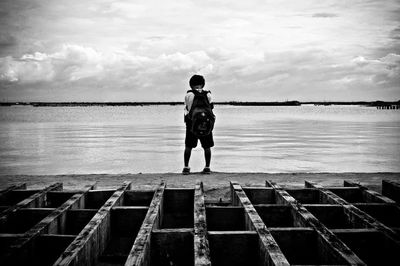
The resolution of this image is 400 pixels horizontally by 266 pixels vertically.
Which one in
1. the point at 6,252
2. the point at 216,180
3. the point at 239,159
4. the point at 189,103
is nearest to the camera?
the point at 6,252

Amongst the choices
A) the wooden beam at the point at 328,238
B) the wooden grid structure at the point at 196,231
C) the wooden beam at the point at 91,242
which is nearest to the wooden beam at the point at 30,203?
the wooden grid structure at the point at 196,231

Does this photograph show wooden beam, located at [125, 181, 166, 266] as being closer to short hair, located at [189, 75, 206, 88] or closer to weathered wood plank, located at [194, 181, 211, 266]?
weathered wood plank, located at [194, 181, 211, 266]

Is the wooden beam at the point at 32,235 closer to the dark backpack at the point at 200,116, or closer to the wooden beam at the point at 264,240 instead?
the wooden beam at the point at 264,240

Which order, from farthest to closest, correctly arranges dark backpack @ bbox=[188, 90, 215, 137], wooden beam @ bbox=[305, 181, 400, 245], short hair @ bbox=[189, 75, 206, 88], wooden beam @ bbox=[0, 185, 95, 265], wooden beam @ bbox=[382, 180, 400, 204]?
1. short hair @ bbox=[189, 75, 206, 88]
2. dark backpack @ bbox=[188, 90, 215, 137]
3. wooden beam @ bbox=[382, 180, 400, 204]
4. wooden beam @ bbox=[305, 181, 400, 245]
5. wooden beam @ bbox=[0, 185, 95, 265]

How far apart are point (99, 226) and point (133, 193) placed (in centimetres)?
123

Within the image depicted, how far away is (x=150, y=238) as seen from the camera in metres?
2.68

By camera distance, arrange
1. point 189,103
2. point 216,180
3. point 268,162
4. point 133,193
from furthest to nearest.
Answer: point 268,162 < point 189,103 < point 216,180 < point 133,193

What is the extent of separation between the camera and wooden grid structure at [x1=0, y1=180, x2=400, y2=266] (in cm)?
247

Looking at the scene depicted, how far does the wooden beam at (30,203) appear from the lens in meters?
3.18

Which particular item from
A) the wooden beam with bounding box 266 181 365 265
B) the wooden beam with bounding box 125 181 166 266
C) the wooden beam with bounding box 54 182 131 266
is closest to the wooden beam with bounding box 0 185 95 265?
the wooden beam with bounding box 54 182 131 266

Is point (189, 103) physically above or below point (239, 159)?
above

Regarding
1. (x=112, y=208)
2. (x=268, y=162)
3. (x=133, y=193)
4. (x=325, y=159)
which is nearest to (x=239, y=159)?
(x=268, y=162)

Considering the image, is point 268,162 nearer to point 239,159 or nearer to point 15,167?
point 239,159

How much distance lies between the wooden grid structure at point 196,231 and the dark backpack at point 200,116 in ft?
7.51
